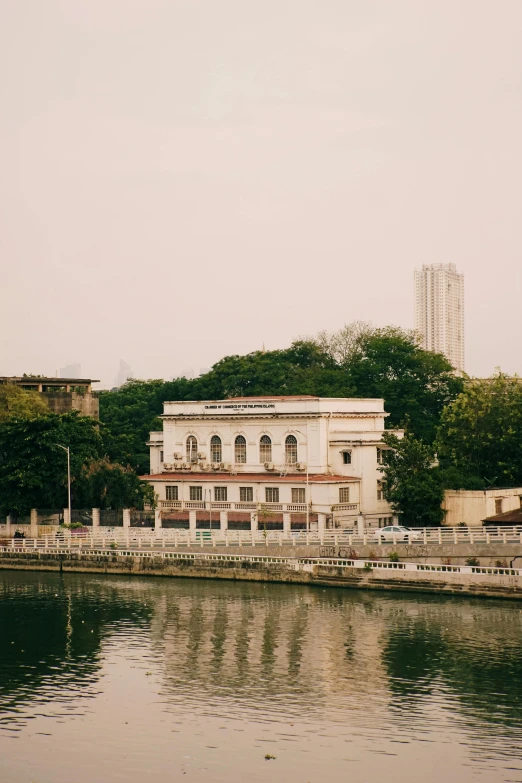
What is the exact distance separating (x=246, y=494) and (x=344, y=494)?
21.6ft

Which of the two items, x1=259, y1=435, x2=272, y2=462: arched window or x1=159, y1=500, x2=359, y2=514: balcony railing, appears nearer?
x1=159, y1=500, x2=359, y2=514: balcony railing

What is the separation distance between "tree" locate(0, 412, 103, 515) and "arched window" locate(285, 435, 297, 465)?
1275 cm

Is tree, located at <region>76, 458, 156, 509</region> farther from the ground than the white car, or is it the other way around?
tree, located at <region>76, 458, 156, 509</region>

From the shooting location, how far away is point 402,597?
56.1 metres

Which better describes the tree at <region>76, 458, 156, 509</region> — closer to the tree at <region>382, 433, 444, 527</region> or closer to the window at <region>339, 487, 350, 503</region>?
the window at <region>339, 487, 350, 503</region>

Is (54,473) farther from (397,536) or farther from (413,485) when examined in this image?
(397,536)

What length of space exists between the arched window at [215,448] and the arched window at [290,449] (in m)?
5.44

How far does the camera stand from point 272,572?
61031mm

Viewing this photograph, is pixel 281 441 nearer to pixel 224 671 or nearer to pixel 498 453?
pixel 498 453

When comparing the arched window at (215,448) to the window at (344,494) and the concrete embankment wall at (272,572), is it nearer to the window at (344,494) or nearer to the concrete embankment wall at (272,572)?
the window at (344,494)

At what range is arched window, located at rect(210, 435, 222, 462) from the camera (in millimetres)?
78312

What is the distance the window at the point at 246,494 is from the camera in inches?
2938

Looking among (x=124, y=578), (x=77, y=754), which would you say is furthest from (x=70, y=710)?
(x=124, y=578)

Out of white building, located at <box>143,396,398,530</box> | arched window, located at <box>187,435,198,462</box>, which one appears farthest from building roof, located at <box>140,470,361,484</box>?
arched window, located at <box>187,435,198,462</box>
